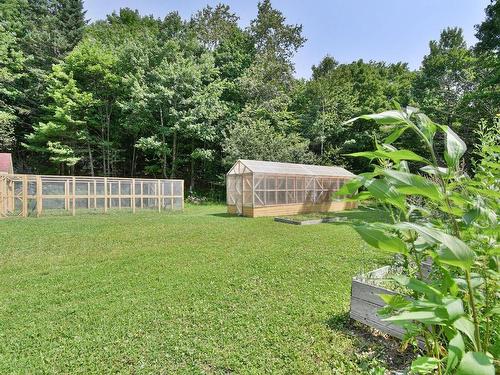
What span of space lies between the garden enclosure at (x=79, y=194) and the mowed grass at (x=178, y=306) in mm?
5353

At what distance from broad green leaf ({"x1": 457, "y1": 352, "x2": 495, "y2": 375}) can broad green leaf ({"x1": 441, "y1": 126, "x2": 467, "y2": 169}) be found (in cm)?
32

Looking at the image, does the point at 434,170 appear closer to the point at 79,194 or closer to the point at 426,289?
the point at 426,289

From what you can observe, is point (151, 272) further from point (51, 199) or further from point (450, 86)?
point (450, 86)

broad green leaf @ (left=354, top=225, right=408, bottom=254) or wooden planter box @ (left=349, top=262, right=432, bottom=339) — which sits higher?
broad green leaf @ (left=354, top=225, right=408, bottom=254)

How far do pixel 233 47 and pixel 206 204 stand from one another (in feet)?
42.7

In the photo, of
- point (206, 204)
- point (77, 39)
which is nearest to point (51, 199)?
point (206, 204)

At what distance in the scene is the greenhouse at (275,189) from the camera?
11867 mm

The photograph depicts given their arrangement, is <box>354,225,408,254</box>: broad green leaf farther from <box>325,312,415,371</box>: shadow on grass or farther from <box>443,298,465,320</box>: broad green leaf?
<box>325,312,415,371</box>: shadow on grass

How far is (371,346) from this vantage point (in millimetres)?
2562

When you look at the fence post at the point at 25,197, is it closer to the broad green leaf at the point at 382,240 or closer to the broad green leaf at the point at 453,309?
the broad green leaf at the point at 382,240

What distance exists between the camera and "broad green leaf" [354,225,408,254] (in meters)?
0.52

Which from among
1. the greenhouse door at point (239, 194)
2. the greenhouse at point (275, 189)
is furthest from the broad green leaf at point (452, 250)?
the greenhouse door at point (239, 194)

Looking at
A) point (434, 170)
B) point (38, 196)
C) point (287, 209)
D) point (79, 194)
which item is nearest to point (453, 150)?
point (434, 170)

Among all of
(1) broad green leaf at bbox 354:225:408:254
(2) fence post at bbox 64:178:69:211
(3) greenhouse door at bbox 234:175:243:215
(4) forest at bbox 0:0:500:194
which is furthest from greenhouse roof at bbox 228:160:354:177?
(1) broad green leaf at bbox 354:225:408:254
